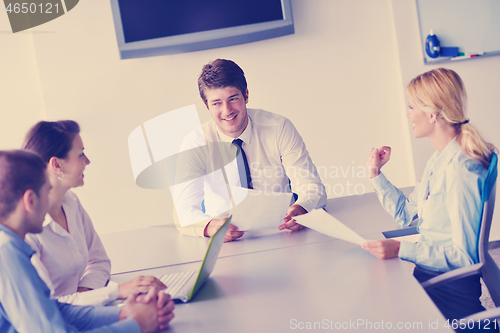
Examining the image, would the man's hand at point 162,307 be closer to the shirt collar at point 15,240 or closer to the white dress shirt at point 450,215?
the shirt collar at point 15,240

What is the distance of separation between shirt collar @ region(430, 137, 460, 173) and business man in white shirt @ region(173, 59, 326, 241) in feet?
1.88

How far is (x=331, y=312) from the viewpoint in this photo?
81 cm

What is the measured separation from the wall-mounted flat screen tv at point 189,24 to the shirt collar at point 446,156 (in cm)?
181

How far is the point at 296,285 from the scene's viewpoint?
3.17 ft

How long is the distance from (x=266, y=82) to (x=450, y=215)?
2.00 metres

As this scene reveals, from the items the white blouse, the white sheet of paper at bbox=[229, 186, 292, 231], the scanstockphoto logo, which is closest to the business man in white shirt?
the white sheet of paper at bbox=[229, 186, 292, 231]

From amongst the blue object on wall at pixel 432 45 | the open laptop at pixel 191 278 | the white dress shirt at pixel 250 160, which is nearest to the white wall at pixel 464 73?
the blue object on wall at pixel 432 45

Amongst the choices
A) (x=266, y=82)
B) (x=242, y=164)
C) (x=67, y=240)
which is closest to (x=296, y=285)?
(x=67, y=240)

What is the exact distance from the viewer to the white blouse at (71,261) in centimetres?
105

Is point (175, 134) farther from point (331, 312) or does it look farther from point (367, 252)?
point (331, 312)

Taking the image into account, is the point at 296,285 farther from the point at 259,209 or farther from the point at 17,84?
the point at 17,84

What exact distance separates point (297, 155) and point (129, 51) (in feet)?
5.28

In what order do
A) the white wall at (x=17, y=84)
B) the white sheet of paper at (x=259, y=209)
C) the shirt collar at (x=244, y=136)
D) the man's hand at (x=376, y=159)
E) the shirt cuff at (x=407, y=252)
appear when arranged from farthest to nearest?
the white wall at (x=17, y=84) < the shirt collar at (x=244, y=136) < the man's hand at (x=376, y=159) < the white sheet of paper at (x=259, y=209) < the shirt cuff at (x=407, y=252)

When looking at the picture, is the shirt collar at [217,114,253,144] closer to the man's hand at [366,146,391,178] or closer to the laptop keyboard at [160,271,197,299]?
the man's hand at [366,146,391,178]
